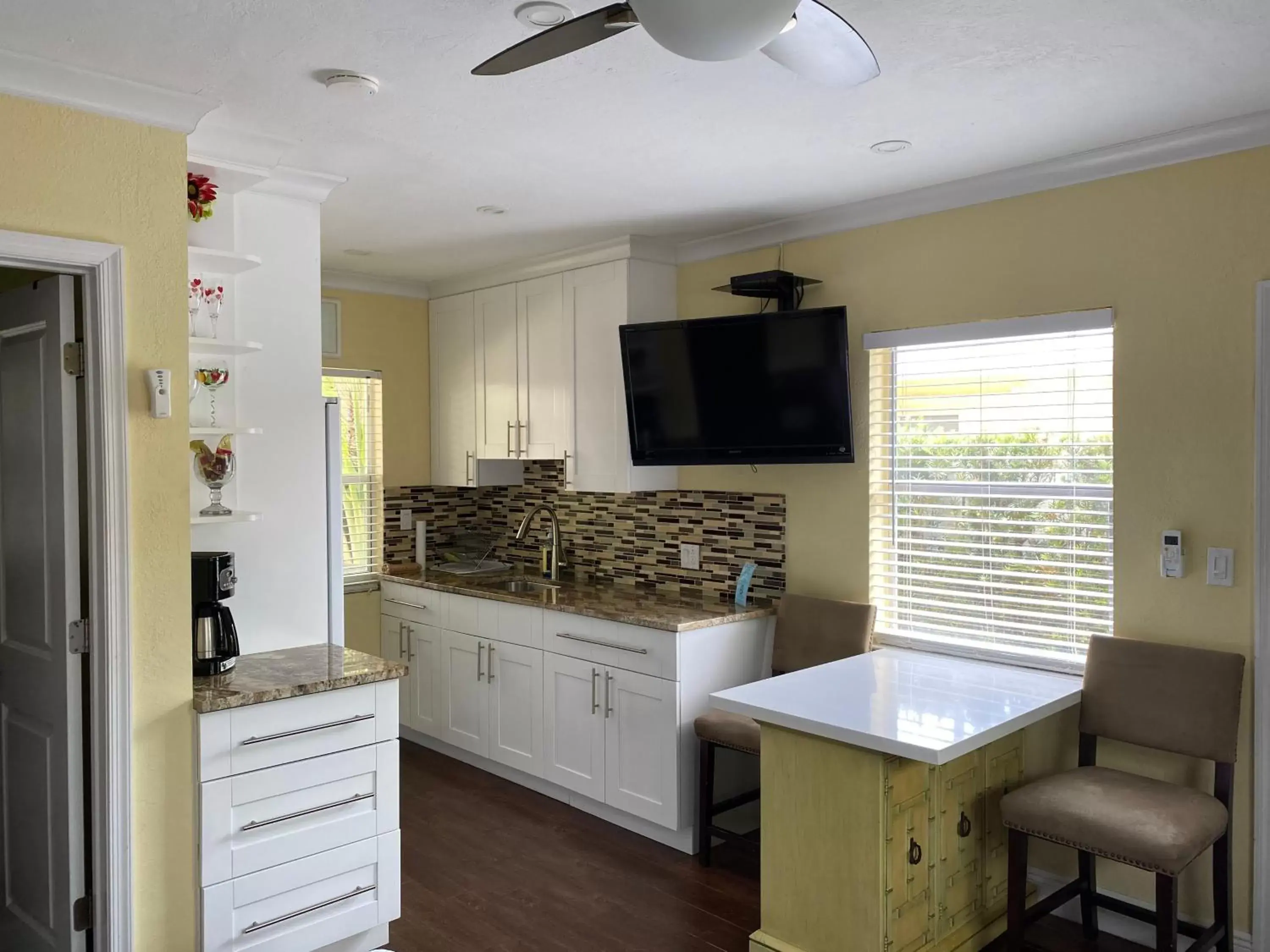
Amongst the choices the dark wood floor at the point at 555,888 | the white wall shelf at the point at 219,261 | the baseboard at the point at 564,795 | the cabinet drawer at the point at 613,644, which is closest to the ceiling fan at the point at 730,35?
the white wall shelf at the point at 219,261

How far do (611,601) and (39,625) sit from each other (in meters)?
2.13

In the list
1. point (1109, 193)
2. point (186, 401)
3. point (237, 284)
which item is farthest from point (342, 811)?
point (1109, 193)

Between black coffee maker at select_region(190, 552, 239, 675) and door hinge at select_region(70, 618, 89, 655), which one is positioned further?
black coffee maker at select_region(190, 552, 239, 675)

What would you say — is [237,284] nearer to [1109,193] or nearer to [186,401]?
[186,401]

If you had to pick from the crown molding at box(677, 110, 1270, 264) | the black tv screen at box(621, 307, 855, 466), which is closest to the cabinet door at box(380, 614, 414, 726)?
the black tv screen at box(621, 307, 855, 466)

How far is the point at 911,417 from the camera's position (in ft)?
11.8

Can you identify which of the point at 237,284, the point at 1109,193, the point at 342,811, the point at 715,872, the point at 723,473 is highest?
the point at 1109,193

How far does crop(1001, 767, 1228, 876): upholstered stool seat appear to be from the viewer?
2.41 meters

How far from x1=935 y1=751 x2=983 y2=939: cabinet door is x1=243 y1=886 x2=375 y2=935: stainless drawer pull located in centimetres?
170

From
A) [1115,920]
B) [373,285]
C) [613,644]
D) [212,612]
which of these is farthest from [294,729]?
[373,285]

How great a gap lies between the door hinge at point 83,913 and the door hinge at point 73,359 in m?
1.40

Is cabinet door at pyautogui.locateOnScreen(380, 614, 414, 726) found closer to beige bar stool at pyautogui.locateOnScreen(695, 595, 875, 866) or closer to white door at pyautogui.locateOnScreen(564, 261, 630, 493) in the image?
white door at pyautogui.locateOnScreen(564, 261, 630, 493)

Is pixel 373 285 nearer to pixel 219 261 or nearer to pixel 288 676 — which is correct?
pixel 219 261

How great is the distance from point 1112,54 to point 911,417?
5.11 ft
